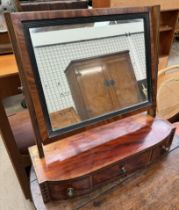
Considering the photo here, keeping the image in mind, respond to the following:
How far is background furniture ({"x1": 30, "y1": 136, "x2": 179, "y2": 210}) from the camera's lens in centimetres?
54

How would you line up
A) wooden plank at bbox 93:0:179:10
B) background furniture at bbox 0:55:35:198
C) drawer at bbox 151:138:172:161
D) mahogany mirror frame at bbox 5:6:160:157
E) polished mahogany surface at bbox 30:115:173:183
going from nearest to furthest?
mahogany mirror frame at bbox 5:6:160:157 < polished mahogany surface at bbox 30:115:173:183 < drawer at bbox 151:138:172:161 < background furniture at bbox 0:55:35:198 < wooden plank at bbox 93:0:179:10

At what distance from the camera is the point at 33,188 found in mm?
609

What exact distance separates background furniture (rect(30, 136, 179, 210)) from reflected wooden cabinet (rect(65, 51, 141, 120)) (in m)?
0.26

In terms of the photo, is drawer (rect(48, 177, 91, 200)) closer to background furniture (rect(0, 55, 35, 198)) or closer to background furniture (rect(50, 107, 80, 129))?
background furniture (rect(50, 107, 80, 129))

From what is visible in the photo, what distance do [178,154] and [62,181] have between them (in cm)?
49

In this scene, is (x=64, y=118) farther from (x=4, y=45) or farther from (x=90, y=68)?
A: (x=4, y=45)

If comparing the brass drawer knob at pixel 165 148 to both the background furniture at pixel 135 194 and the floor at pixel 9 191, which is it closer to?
the background furniture at pixel 135 194

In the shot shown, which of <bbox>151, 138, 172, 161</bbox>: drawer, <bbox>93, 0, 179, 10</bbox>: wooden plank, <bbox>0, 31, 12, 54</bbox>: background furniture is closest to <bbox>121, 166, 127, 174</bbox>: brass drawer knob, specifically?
<bbox>151, 138, 172, 161</bbox>: drawer

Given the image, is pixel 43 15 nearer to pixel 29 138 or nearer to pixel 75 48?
pixel 75 48

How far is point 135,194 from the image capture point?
1.88 feet

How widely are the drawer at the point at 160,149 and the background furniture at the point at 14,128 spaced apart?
2.08ft

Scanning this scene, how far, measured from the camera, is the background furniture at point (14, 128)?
0.74 meters

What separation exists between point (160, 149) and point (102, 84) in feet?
1.10

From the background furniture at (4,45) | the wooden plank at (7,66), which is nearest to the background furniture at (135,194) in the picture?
the wooden plank at (7,66)
